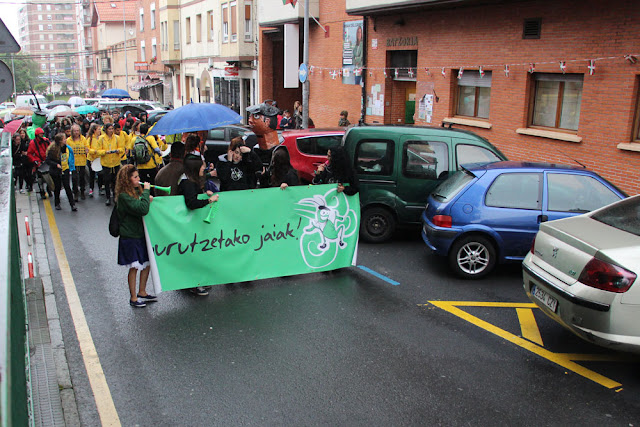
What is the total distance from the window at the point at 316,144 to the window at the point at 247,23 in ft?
68.7

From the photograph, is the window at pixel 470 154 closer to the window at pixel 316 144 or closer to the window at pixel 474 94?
the window at pixel 316 144

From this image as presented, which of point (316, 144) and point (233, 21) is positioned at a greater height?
point (233, 21)

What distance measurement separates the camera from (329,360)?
568 centimetres

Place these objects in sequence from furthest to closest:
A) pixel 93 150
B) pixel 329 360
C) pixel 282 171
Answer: pixel 93 150 → pixel 282 171 → pixel 329 360

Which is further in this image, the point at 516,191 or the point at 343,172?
the point at 343,172

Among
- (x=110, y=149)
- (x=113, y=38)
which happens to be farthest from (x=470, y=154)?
(x=113, y=38)

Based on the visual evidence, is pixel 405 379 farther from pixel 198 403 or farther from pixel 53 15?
pixel 53 15

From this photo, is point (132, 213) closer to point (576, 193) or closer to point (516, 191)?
point (516, 191)

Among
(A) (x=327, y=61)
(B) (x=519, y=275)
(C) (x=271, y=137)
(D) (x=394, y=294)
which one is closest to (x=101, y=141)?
(C) (x=271, y=137)

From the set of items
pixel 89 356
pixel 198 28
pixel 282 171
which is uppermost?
pixel 198 28

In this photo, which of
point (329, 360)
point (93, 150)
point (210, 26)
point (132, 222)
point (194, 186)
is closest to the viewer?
point (329, 360)

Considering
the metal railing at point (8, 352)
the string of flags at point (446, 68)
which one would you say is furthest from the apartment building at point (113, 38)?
the metal railing at point (8, 352)

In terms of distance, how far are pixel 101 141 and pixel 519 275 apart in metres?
9.63

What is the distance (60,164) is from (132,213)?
7.29m
